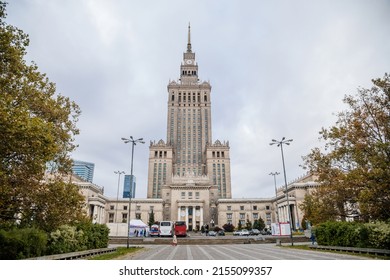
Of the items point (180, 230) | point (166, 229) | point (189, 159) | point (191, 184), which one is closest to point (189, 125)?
point (189, 159)

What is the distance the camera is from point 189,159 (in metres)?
112

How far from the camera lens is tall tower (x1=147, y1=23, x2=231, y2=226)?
285ft

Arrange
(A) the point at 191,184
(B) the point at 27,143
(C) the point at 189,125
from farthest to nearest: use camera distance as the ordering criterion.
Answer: (C) the point at 189,125, (A) the point at 191,184, (B) the point at 27,143

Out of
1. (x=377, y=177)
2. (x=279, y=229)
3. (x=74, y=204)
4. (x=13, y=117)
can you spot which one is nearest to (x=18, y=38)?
(x=13, y=117)

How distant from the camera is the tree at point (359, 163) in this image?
10.4 metres

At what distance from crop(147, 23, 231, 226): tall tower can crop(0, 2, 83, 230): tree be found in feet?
242

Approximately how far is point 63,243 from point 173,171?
316 feet

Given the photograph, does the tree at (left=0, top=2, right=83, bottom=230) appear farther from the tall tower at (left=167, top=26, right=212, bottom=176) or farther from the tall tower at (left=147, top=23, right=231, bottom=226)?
the tall tower at (left=167, top=26, right=212, bottom=176)

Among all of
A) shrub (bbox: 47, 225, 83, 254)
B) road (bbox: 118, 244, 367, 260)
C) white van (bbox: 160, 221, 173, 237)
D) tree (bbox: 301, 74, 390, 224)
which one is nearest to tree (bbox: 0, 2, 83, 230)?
shrub (bbox: 47, 225, 83, 254)

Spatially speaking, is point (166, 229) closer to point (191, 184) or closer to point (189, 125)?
point (191, 184)

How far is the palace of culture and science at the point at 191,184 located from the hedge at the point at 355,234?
41.7 meters

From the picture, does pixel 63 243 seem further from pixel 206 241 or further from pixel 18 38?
pixel 206 241

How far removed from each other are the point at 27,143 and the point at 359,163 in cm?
1425

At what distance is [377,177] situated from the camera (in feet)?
33.5
